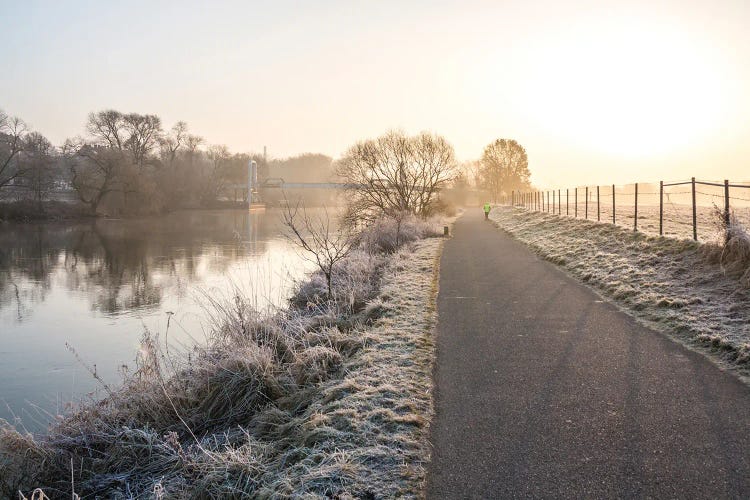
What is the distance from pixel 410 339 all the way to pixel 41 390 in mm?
5674

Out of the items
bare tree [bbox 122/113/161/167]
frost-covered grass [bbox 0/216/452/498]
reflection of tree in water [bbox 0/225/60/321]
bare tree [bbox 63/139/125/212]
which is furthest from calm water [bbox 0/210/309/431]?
bare tree [bbox 122/113/161/167]

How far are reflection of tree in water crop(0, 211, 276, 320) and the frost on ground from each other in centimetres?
722

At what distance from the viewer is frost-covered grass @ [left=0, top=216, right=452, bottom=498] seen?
396 centimetres

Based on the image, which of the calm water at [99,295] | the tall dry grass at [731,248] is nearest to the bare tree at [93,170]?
the calm water at [99,295]

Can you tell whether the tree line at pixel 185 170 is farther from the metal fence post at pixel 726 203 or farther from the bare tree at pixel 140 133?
the metal fence post at pixel 726 203

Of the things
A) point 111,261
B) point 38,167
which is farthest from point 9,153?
point 111,261

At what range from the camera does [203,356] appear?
6.90 metres

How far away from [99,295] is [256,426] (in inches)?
499

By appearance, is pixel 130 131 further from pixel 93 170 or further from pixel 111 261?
pixel 111 261

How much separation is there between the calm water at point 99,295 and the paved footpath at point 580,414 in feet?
15.3

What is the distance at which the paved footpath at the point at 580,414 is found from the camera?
3545mm

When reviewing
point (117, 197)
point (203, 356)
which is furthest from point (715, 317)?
point (117, 197)

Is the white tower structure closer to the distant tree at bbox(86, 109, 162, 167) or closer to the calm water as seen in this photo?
the distant tree at bbox(86, 109, 162, 167)

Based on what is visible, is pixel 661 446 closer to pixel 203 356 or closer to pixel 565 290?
pixel 203 356
